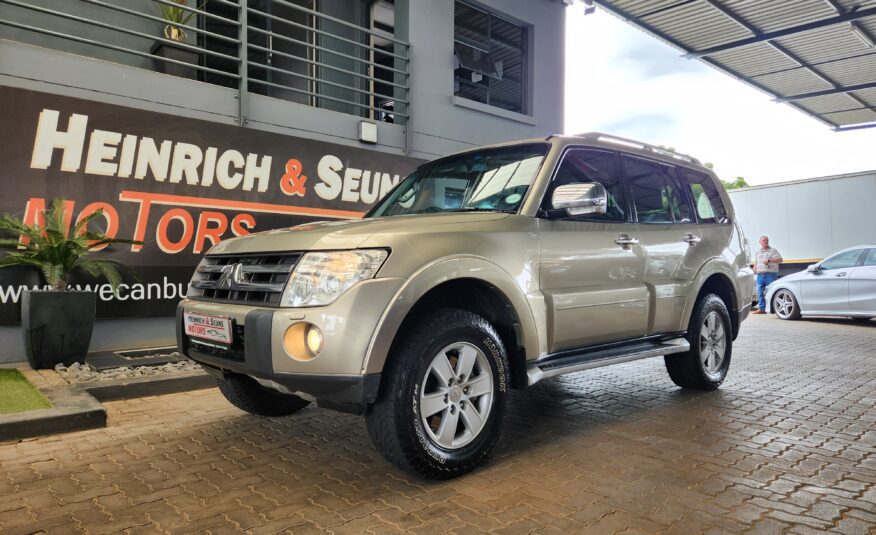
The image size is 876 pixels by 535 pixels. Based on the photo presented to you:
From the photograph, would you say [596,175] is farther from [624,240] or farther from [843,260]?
[843,260]

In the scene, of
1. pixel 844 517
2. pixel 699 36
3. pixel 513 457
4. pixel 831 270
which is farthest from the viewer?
pixel 699 36

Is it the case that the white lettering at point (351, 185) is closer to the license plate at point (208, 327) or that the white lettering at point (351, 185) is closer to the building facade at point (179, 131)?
the building facade at point (179, 131)

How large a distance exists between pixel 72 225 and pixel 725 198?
675 cm

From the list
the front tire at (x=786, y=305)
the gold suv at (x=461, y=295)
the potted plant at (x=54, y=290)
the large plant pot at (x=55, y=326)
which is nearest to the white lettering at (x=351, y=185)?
the potted plant at (x=54, y=290)

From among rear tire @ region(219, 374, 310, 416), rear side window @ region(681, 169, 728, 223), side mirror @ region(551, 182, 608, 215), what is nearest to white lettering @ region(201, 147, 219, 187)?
rear tire @ region(219, 374, 310, 416)

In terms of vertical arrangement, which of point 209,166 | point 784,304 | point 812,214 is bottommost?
point 784,304

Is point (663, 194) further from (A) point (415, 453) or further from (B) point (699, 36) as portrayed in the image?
(B) point (699, 36)

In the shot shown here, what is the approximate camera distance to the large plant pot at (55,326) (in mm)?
5598

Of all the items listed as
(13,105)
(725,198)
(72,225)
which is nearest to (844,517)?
(725,198)

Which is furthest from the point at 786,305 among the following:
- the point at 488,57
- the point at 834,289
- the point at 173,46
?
the point at 173,46

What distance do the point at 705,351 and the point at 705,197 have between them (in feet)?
4.63

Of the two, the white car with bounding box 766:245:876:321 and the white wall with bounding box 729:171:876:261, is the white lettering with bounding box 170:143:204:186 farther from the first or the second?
the white wall with bounding box 729:171:876:261

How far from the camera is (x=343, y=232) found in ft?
10.1

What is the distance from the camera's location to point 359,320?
2785mm
